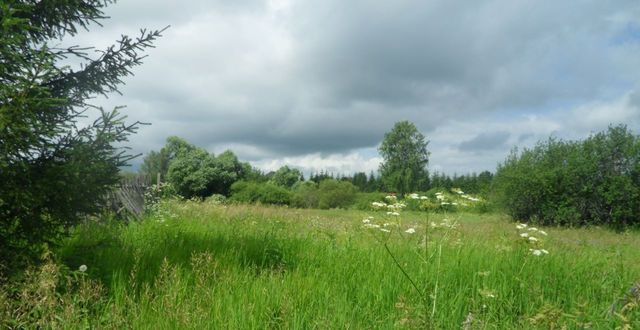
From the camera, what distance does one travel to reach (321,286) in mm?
3930

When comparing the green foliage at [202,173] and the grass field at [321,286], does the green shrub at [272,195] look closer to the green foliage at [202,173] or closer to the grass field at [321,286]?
the green foliage at [202,173]

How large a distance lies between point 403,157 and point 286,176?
63.2 ft

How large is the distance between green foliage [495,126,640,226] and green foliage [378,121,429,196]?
28.6m

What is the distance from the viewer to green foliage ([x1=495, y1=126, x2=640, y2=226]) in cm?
2272

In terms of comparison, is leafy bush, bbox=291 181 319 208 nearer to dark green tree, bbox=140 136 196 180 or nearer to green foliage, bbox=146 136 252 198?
green foliage, bbox=146 136 252 198

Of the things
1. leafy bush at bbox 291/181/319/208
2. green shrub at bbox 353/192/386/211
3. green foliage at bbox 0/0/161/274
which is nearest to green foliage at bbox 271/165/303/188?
leafy bush at bbox 291/181/319/208

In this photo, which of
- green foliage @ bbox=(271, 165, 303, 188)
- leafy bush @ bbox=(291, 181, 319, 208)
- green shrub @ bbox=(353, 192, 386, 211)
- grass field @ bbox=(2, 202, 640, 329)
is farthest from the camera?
green foliage @ bbox=(271, 165, 303, 188)

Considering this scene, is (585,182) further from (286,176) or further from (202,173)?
(286,176)

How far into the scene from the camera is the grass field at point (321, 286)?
2965 millimetres

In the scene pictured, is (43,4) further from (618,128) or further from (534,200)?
(618,128)

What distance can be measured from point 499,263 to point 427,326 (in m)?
2.90

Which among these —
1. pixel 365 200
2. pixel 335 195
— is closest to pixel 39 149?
pixel 365 200

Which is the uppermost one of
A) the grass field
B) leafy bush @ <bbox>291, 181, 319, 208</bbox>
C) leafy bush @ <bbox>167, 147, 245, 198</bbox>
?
leafy bush @ <bbox>167, 147, 245, 198</bbox>

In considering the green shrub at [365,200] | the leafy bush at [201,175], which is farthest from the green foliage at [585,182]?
the leafy bush at [201,175]
